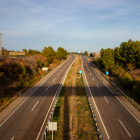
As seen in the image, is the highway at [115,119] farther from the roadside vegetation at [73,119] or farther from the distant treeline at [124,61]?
the distant treeline at [124,61]

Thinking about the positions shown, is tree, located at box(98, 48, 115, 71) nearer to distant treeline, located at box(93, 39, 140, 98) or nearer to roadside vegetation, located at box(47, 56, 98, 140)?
distant treeline, located at box(93, 39, 140, 98)

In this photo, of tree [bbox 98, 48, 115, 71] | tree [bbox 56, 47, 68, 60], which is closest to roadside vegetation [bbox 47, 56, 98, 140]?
tree [bbox 98, 48, 115, 71]

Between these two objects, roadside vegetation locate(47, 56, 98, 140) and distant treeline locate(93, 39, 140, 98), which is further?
distant treeline locate(93, 39, 140, 98)

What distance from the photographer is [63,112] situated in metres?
16.9

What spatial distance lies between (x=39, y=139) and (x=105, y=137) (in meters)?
5.75

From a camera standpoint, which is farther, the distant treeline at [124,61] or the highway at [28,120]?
the distant treeline at [124,61]

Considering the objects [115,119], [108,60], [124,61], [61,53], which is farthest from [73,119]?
[61,53]

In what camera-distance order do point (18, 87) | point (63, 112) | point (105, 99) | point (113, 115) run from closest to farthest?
point (113, 115), point (63, 112), point (105, 99), point (18, 87)

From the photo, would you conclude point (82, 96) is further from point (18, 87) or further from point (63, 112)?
point (18, 87)

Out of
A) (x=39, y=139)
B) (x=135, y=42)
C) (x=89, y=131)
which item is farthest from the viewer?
(x=135, y=42)

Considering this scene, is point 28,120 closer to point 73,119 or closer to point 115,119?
point 73,119

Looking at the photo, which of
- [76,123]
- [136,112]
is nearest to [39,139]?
[76,123]

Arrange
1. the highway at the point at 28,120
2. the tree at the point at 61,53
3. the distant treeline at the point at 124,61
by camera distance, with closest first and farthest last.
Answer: the highway at the point at 28,120 < the distant treeline at the point at 124,61 < the tree at the point at 61,53

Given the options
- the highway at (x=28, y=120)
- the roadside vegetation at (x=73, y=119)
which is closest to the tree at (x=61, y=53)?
the roadside vegetation at (x=73, y=119)
